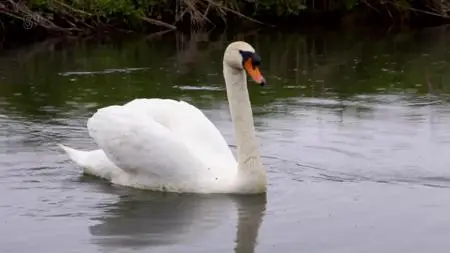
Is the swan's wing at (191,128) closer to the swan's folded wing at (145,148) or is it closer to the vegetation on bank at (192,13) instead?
the swan's folded wing at (145,148)

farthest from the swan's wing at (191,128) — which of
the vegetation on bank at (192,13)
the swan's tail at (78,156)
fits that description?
the vegetation on bank at (192,13)

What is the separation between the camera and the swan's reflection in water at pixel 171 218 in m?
7.85

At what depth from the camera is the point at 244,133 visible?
9.20 m

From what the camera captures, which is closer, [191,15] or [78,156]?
[78,156]

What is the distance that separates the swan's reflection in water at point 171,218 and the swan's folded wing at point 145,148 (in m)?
0.20

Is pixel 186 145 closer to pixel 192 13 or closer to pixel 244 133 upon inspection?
pixel 244 133

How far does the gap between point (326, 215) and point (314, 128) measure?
3.98 meters

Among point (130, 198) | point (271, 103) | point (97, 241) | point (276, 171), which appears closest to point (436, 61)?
point (271, 103)

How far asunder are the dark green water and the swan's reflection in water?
0.05ft

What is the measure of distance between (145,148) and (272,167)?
156 cm

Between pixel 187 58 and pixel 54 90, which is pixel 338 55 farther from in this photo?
pixel 54 90

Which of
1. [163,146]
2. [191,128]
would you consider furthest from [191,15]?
[163,146]

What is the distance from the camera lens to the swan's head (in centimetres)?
888

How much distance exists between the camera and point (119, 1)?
29453 millimetres
